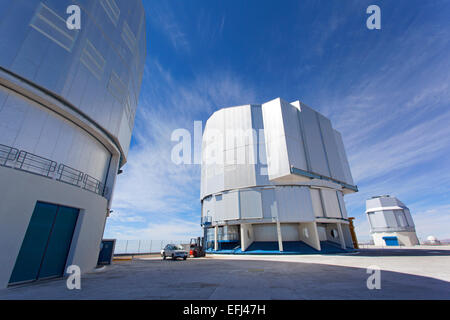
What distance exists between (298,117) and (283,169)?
1180cm

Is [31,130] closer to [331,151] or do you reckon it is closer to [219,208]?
[219,208]

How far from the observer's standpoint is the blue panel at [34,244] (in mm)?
8152

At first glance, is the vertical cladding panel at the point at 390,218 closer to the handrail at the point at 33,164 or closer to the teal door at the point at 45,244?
the teal door at the point at 45,244

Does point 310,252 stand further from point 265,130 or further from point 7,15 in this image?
point 7,15

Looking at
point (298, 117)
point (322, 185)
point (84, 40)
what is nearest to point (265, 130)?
point (298, 117)

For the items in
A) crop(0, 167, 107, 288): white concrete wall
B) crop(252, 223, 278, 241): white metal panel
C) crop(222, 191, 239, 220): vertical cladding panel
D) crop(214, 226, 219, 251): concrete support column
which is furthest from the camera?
crop(214, 226, 219, 251): concrete support column

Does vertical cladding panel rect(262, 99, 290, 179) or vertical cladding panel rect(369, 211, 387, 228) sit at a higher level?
vertical cladding panel rect(262, 99, 290, 179)

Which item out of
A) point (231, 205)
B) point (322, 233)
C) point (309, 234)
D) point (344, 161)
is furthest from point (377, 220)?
point (231, 205)

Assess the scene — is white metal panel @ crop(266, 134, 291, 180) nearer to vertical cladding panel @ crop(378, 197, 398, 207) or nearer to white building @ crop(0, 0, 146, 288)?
white building @ crop(0, 0, 146, 288)

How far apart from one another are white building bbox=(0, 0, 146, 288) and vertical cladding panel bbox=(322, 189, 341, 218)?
101 feet

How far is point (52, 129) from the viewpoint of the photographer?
37.7 feet

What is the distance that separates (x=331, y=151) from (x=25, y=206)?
→ 40497mm

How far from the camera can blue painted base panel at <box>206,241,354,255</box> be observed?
27203mm

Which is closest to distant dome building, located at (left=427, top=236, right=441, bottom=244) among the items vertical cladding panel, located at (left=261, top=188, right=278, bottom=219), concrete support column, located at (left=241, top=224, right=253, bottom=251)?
vertical cladding panel, located at (left=261, top=188, right=278, bottom=219)
